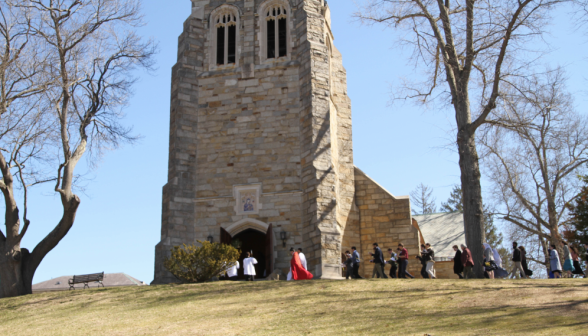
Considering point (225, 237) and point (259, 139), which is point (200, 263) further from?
point (259, 139)

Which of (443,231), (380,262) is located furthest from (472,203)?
(443,231)

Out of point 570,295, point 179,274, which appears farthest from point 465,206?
point 179,274

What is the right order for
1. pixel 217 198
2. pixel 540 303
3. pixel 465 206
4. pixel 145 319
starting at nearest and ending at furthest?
pixel 540 303 < pixel 145 319 < pixel 465 206 < pixel 217 198

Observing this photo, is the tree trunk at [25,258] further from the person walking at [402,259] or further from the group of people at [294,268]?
the person walking at [402,259]

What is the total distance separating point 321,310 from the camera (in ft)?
41.1

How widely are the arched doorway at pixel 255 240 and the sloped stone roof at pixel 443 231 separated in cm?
1047

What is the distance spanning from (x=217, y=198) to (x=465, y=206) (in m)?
8.78

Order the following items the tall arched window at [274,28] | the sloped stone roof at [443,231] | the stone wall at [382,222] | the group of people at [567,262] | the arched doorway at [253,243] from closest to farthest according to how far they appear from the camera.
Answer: the group of people at [567,262] → the arched doorway at [253,243] → the stone wall at [382,222] → the tall arched window at [274,28] → the sloped stone roof at [443,231]

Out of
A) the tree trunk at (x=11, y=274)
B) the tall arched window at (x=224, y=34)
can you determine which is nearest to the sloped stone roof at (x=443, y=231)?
the tall arched window at (x=224, y=34)

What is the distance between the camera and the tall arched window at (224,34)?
23656 millimetres

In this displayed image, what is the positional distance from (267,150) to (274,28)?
17.0 ft

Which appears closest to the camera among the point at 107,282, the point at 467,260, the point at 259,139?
the point at 467,260

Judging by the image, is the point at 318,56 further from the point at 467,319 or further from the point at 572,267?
the point at 467,319

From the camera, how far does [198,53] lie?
23641 mm
